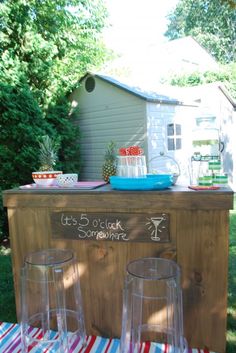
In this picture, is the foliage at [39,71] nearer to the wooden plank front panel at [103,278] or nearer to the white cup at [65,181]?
the white cup at [65,181]

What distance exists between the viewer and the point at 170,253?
5.23ft

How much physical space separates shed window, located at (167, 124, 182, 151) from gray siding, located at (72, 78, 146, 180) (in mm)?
751

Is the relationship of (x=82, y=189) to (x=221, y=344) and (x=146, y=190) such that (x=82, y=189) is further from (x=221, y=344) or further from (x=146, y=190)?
(x=221, y=344)

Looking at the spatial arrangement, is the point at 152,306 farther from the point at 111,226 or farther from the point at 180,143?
the point at 180,143

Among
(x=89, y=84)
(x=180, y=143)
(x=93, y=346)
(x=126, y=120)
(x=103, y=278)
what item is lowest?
(x=93, y=346)

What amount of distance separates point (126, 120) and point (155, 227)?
12.1 ft

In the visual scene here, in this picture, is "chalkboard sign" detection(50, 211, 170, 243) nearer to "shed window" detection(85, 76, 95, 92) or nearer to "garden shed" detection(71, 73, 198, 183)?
"garden shed" detection(71, 73, 198, 183)

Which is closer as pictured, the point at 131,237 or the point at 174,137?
the point at 131,237

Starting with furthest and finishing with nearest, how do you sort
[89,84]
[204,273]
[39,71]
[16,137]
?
[89,84]
[39,71]
[16,137]
[204,273]

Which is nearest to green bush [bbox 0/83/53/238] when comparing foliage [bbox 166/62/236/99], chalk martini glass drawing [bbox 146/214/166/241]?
chalk martini glass drawing [bbox 146/214/166/241]

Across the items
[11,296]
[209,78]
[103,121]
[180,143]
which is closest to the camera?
[11,296]

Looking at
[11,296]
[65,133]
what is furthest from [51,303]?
[65,133]

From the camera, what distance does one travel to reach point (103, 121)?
5.41 m

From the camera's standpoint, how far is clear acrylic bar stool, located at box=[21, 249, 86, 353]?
4.92 feet
